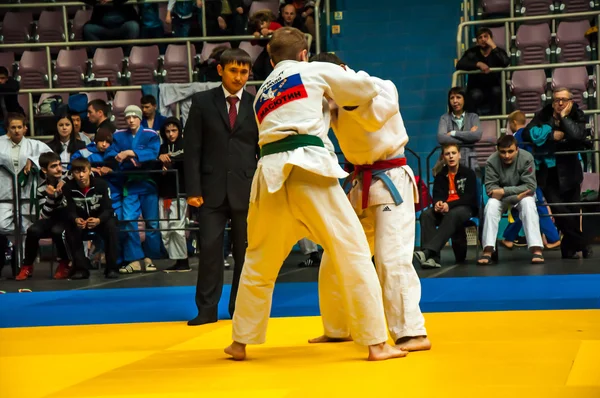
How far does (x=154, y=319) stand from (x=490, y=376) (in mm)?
3412

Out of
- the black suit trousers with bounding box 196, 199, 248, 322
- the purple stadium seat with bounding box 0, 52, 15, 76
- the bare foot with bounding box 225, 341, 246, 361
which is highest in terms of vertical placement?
the purple stadium seat with bounding box 0, 52, 15, 76

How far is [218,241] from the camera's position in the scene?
6254 mm

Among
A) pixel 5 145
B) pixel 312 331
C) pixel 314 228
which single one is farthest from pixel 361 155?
pixel 5 145

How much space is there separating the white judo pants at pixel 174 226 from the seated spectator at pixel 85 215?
0.63 m

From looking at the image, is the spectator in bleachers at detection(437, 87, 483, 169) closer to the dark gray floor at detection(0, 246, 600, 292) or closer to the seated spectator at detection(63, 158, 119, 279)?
the dark gray floor at detection(0, 246, 600, 292)

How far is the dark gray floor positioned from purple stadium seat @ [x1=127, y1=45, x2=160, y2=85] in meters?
4.17

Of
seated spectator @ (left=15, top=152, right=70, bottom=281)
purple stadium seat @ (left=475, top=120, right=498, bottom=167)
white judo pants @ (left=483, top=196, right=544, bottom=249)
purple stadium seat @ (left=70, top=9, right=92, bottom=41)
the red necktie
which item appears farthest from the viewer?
purple stadium seat @ (left=70, top=9, right=92, bottom=41)

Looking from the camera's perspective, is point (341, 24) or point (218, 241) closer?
point (218, 241)

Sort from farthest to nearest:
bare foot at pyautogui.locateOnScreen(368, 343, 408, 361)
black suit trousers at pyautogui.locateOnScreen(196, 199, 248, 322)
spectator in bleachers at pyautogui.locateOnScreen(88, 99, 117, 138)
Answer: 1. spectator in bleachers at pyautogui.locateOnScreen(88, 99, 117, 138)
2. black suit trousers at pyautogui.locateOnScreen(196, 199, 248, 322)
3. bare foot at pyautogui.locateOnScreen(368, 343, 408, 361)

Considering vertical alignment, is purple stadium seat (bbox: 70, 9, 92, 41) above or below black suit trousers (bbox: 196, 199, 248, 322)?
above

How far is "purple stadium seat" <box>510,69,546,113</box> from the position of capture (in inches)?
484

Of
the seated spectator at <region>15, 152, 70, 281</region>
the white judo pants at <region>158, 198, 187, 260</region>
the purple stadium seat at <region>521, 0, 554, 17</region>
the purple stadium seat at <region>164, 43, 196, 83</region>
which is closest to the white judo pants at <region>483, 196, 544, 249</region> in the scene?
the white judo pants at <region>158, 198, 187, 260</region>

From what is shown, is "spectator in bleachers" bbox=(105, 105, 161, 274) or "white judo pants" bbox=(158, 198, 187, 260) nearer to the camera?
"white judo pants" bbox=(158, 198, 187, 260)

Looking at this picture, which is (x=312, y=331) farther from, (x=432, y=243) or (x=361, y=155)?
(x=432, y=243)
